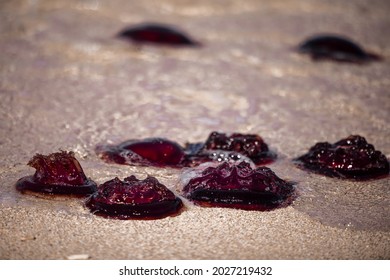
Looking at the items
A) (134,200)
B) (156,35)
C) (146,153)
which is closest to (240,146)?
(146,153)

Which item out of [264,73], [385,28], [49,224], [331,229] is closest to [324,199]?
[331,229]

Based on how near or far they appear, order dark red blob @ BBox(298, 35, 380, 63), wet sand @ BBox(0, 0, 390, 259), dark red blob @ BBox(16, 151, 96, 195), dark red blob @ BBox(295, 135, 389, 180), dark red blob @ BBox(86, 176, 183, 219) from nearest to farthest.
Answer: wet sand @ BBox(0, 0, 390, 259), dark red blob @ BBox(86, 176, 183, 219), dark red blob @ BBox(16, 151, 96, 195), dark red blob @ BBox(295, 135, 389, 180), dark red blob @ BBox(298, 35, 380, 63)

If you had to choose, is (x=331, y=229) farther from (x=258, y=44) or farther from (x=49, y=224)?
(x=258, y=44)

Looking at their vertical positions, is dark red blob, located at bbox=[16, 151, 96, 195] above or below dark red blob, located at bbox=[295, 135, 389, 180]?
below

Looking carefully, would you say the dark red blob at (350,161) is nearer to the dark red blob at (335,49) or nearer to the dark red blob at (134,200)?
the dark red blob at (134,200)

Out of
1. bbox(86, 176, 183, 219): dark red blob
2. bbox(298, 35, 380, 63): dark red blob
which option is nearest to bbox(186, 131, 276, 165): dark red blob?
bbox(86, 176, 183, 219): dark red blob

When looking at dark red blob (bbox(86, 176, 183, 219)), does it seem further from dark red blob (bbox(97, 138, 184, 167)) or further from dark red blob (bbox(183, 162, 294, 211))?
dark red blob (bbox(97, 138, 184, 167))

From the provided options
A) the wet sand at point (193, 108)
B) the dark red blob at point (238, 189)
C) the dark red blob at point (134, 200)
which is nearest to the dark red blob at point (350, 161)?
the wet sand at point (193, 108)
